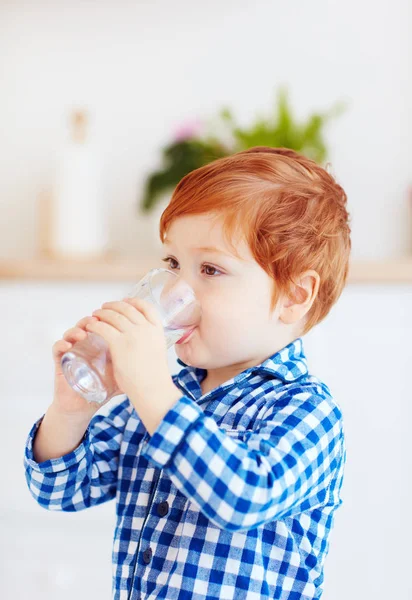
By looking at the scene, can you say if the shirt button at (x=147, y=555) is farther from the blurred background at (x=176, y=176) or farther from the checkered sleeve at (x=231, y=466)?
the blurred background at (x=176, y=176)

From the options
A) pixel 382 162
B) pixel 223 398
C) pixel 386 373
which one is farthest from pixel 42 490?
pixel 382 162

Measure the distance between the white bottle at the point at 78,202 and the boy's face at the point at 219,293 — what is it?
899mm

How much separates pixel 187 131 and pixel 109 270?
1.48ft

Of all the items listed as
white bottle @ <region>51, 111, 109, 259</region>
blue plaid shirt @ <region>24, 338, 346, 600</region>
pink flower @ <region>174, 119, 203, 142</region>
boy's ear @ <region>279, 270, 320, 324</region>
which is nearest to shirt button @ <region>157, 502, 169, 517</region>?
blue plaid shirt @ <region>24, 338, 346, 600</region>

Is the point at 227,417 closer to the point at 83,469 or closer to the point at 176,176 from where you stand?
the point at 83,469

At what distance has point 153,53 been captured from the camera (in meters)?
1.98

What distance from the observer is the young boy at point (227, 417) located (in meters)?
0.73

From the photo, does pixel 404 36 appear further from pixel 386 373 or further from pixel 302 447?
pixel 302 447

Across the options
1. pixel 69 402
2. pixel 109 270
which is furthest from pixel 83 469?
pixel 109 270

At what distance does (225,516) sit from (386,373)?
0.91 meters

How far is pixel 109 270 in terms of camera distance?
1.56 meters

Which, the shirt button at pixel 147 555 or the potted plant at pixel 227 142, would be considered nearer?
the shirt button at pixel 147 555

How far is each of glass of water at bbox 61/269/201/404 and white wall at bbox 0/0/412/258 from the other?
Answer: 3.69ft

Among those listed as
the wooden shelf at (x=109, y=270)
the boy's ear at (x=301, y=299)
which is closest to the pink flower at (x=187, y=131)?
the wooden shelf at (x=109, y=270)
